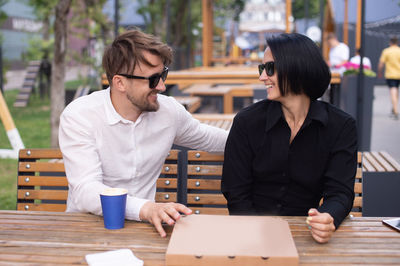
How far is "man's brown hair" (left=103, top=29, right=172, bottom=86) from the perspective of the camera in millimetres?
2455

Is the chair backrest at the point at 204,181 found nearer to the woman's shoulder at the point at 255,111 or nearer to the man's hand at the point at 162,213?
the woman's shoulder at the point at 255,111

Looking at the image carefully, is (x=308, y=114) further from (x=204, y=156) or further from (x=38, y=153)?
(x=38, y=153)

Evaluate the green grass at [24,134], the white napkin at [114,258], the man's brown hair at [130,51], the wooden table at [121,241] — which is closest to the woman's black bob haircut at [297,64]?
the man's brown hair at [130,51]

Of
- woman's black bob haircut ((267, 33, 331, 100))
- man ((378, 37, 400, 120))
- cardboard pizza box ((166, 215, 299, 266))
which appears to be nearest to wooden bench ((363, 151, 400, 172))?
woman's black bob haircut ((267, 33, 331, 100))

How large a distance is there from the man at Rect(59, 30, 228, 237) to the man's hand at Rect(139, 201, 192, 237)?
0.97ft

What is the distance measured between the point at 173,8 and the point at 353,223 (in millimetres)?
18076

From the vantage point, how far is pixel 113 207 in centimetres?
197

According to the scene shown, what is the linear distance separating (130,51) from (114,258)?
43.2 inches

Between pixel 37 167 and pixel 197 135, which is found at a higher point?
pixel 197 135

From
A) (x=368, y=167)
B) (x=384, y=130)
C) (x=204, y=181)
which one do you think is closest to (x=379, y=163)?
(x=368, y=167)

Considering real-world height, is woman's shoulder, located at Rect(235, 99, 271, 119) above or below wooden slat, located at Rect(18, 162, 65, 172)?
above

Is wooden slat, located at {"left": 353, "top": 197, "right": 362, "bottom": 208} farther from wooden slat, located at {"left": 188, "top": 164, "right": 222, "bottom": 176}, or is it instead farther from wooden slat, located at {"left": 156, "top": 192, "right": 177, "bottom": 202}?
wooden slat, located at {"left": 156, "top": 192, "right": 177, "bottom": 202}

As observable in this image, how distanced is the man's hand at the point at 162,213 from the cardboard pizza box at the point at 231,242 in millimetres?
31

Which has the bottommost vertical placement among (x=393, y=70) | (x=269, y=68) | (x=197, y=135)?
(x=393, y=70)
